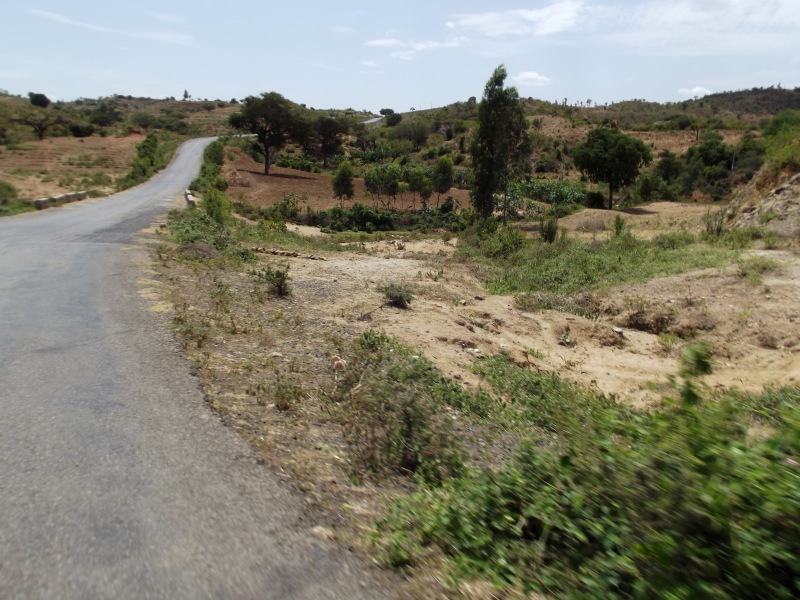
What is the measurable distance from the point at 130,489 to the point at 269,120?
49113 millimetres

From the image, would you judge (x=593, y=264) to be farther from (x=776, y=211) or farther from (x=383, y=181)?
(x=383, y=181)

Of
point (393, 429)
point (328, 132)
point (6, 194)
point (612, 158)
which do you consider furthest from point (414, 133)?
point (393, 429)

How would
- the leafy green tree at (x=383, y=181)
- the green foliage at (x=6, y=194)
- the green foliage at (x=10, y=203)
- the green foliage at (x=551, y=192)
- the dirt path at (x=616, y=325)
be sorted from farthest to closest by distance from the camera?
the green foliage at (x=551, y=192) → the leafy green tree at (x=383, y=181) → the green foliage at (x=6, y=194) → the green foliage at (x=10, y=203) → the dirt path at (x=616, y=325)

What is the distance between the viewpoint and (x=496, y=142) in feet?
95.5

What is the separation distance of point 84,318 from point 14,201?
58.2 feet

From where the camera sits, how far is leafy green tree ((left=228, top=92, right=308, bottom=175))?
4812cm

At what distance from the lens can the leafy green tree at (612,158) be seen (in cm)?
3619

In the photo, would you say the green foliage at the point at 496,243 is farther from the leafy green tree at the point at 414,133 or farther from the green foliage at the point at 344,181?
the leafy green tree at the point at 414,133

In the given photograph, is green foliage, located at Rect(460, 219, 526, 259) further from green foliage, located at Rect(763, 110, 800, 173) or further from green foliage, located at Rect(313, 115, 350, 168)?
green foliage, located at Rect(313, 115, 350, 168)

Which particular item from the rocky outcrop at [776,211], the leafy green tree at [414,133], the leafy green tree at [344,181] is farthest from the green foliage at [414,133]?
the rocky outcrop at [776,211]

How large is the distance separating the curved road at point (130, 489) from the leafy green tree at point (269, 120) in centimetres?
4460

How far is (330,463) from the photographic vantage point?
4168mm

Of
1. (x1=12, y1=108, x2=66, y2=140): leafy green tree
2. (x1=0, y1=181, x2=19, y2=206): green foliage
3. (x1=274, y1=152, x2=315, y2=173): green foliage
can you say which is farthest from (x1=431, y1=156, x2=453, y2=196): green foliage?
(x1=12, y1=108, x2=66, y2=140): leafy green tree

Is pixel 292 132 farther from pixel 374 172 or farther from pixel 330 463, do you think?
pixel 330 463
